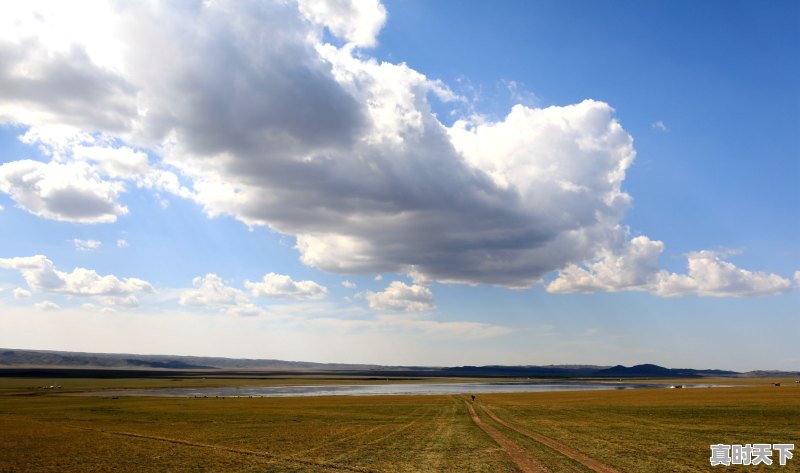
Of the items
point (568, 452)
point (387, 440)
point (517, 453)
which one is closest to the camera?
point (568, 452)

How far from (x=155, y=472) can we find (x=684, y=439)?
33.8 meters

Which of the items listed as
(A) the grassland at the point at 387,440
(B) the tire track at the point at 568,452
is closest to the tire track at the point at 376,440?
(A) the grassland at the point at 387,440

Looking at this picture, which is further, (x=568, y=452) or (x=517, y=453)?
(x=517, y=453)

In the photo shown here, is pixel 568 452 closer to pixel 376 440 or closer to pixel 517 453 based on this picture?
pixel 517 453

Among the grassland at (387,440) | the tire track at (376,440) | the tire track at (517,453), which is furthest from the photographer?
the tire track at (376,440)

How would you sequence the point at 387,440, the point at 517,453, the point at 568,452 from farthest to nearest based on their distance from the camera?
the point at 387,440 < the point at 517,453 < the point at 568,452

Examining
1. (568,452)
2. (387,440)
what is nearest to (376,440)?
(387,440)

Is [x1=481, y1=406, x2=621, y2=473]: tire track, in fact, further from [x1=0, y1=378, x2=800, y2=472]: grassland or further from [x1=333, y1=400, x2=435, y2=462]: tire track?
[x1=333, y1=400, x2=435, y2=462]: tire track

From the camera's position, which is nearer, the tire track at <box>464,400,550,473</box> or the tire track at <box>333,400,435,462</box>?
the tire track at <box>464,400,550,473</box>

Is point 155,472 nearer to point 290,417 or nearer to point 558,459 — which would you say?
point 558,459

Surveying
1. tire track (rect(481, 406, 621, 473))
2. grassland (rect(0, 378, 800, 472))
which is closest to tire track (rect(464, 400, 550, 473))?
grassland (rect(0, 378, 800, 472))

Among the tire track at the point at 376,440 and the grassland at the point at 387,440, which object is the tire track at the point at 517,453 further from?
the tire track at the point at 376,440

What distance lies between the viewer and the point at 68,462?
102 ft

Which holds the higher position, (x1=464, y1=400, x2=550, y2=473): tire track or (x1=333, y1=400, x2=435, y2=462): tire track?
(x1=464, y1=400, x2=550, y2=473): tire track
